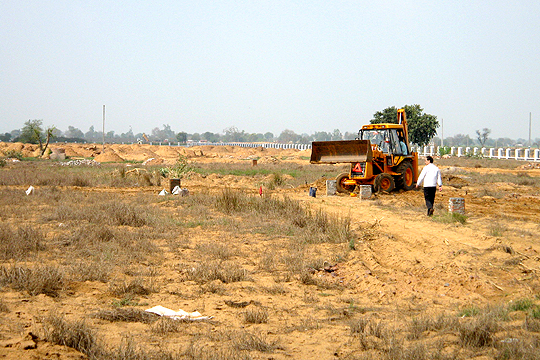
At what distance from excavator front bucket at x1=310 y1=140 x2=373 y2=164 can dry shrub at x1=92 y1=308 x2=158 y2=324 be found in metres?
12.6

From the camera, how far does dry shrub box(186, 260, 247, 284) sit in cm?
809

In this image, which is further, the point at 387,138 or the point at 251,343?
the point at 387,138

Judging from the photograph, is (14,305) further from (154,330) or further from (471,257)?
(471,257)

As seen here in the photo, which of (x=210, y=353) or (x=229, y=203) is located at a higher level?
(x=229, y=203)

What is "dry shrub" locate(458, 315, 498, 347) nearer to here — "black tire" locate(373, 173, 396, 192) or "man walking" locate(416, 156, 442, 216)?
"man walking" locate(416, 156, 442, 216)

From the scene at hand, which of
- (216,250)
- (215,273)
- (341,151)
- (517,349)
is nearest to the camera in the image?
(517,349)

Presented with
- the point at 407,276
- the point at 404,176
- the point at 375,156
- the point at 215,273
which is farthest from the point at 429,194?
the point at 215,273

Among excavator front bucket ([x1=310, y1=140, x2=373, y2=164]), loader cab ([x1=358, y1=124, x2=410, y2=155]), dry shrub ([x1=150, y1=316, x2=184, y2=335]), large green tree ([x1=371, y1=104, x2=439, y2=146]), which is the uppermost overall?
large green tree ([x1=371, y1=104, x2=439, y2=146])

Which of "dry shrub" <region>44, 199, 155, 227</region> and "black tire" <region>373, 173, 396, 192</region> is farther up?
"black tire" <region>373, 173, 396, 192</region>

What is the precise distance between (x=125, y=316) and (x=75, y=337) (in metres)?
1.21

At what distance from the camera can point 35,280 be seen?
6953mm

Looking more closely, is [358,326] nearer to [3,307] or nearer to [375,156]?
[3,307]

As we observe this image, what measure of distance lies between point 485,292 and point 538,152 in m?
51.8

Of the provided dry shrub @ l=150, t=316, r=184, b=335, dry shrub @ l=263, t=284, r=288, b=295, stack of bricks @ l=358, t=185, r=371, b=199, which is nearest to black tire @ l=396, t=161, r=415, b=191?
stack of bricks @ l=358, t=185, r=371, b=199
